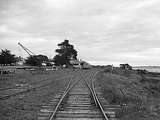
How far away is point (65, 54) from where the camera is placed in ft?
338

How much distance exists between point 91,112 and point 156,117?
8.56 ft

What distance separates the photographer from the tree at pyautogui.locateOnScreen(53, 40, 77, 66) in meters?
101

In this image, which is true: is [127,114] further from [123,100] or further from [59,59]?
[59,59]

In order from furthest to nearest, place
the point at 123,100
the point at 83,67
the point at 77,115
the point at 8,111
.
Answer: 1. the point at 83,67
2. the point at 123,100
3. the point at 8,111
4. the point at 77,115

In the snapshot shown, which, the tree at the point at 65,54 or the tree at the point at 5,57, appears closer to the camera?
the tree at the point at 5,57

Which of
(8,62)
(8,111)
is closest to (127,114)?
(8,111)

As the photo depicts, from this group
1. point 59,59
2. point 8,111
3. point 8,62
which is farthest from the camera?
point 59,59

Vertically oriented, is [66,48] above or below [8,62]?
above

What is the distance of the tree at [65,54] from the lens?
333 feet

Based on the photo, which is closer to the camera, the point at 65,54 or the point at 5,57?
the point at 5,57

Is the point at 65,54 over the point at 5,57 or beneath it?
over

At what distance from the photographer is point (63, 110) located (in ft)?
31.0

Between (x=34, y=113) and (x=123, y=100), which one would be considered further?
(x=123, y=100)

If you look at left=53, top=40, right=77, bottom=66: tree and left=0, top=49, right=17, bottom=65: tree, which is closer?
left=0, top=49, right=17, bottom=65: tree
